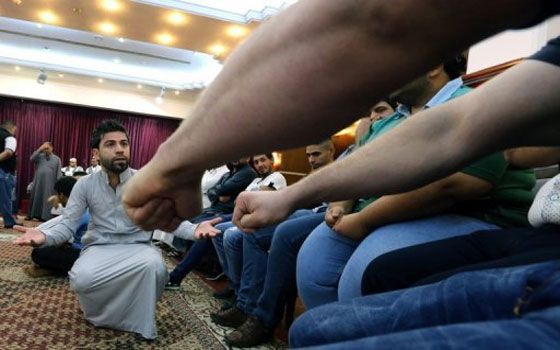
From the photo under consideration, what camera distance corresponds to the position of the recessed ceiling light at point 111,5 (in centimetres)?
556

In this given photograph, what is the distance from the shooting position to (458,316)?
467mm

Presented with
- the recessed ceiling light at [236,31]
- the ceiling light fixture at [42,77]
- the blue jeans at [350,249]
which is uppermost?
the recessed ceiling light at [236,31]

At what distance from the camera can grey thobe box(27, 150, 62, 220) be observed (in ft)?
27.3

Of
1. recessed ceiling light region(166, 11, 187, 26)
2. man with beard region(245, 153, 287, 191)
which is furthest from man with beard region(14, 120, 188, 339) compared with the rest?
recessed ceiling light region(166, 11, 187, 26)

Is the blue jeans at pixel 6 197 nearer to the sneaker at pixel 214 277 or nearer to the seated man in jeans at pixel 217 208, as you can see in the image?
the seated man in jeans at pixel 217 208

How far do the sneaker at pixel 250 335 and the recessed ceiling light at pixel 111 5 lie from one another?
4.90 meters

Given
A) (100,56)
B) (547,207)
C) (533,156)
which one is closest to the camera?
(547,207)

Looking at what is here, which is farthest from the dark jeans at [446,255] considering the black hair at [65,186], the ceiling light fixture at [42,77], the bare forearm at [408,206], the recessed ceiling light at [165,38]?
the ceiling light fixture at [42,77]

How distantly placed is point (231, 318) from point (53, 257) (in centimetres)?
167

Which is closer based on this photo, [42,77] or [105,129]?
[105,129]

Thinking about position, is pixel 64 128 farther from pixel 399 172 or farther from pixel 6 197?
pixel 399 172

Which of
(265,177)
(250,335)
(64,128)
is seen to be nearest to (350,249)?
(250,335)

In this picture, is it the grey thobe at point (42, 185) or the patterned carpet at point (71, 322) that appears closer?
the patterned carpet at point (71, 322)

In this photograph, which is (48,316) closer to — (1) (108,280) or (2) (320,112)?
(1) (108,280)
